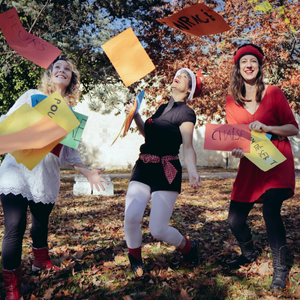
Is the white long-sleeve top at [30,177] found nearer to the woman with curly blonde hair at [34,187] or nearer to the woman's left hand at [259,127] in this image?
the woman with curly blonde hair at [34,187]

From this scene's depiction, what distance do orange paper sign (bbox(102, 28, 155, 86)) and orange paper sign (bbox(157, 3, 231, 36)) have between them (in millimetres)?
324

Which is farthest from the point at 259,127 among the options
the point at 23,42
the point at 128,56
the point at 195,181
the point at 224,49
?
the point at 224,49

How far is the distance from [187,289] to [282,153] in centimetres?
147

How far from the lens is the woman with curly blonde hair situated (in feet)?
7.88

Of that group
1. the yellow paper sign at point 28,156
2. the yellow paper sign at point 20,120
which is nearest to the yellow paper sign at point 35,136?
the yellow paper sign at point 20,120

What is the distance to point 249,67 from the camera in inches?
117

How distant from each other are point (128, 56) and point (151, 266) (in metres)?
2.11

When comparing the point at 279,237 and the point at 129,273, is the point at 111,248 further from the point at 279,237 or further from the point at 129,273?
the point at 279,237

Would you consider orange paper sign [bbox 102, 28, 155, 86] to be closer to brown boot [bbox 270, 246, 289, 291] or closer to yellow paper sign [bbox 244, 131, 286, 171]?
yellow paper sign [bbox 244, 131, 286, 171]

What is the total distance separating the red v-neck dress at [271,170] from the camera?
2814 mm

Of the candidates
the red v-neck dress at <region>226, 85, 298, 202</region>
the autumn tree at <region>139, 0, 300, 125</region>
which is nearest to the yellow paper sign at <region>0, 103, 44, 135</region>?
the red v-neck dress at <region>226, 85, 298, 202</region>

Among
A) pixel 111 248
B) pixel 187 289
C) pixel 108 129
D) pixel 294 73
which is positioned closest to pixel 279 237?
pixel 187 289

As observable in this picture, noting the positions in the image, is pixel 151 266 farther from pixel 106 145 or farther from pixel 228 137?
pixel 106 145

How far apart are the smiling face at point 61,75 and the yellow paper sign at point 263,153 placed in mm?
1687
